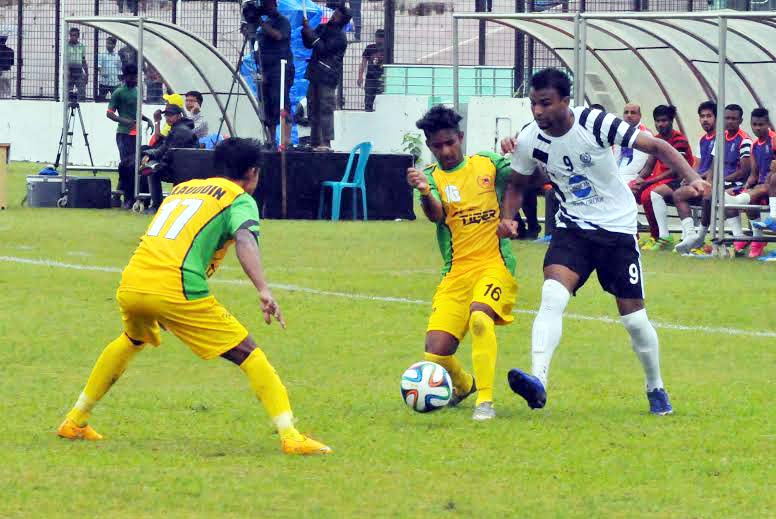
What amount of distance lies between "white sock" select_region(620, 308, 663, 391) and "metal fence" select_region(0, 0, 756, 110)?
1931 centimetres

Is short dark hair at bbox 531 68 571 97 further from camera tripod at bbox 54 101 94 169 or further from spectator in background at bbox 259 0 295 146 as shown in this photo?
camera tripod at bbox 54 101 94 169

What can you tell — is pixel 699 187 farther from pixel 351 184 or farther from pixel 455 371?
pixel 351 184

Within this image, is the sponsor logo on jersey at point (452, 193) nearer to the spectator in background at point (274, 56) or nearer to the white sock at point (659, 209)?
the white sock at point (659, 209)

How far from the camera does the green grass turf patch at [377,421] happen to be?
19.8ft

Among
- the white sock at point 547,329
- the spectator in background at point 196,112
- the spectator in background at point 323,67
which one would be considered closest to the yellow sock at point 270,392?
the white sock at point 547,329

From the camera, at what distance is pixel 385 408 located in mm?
8141

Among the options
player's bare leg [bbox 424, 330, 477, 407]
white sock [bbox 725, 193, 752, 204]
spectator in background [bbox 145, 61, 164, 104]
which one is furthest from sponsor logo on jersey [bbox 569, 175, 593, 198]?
spectator in background [bbox 145, 61, 164, 104]

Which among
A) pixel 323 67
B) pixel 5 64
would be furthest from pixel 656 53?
pixel 5 64

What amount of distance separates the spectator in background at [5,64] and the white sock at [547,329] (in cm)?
2597

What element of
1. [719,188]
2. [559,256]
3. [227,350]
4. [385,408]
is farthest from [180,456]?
[719,188]

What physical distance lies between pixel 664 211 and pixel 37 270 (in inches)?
275

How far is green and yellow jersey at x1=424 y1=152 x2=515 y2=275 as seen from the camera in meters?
8.11

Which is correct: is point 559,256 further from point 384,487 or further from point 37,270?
point 37,270

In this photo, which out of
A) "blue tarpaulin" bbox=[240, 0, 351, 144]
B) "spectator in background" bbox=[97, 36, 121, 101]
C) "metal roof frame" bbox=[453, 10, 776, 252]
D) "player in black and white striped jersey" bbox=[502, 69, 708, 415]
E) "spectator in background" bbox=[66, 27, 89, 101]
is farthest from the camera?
"spectator in background" bbox=[97, 36, 121, 101]
